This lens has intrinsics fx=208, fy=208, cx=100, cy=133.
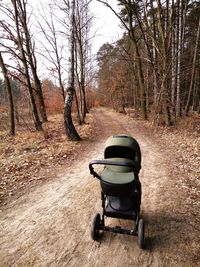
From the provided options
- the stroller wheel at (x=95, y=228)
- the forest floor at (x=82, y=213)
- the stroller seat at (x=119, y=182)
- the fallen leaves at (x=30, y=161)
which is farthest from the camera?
the fallen leaves at (x=30, y=161)

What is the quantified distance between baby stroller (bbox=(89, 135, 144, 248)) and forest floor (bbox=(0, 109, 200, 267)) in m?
0.31

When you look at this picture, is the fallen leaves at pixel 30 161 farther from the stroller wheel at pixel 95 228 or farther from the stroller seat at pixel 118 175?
the stroller seat at pixel 118 175

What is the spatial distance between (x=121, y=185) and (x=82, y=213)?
1705 mm

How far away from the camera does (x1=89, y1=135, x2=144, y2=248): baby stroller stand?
122 inches

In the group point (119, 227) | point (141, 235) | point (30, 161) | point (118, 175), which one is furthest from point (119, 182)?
point (30, 161)

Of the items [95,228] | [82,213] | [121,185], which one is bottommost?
[82,213]

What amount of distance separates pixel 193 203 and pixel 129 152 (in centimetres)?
204

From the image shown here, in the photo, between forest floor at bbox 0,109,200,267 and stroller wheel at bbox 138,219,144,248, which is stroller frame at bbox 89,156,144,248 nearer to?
stroller wheel at bbox 138,219,144,248

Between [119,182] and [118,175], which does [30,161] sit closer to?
[118,175]

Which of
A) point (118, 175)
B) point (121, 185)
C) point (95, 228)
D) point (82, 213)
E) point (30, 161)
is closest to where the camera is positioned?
point (121, 185)

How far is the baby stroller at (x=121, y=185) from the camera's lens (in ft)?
10.2

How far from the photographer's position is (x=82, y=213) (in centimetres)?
432

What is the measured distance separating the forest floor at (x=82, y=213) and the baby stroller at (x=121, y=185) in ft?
1.00

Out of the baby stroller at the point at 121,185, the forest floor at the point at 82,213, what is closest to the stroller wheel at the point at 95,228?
the baby stroller at the point at 121,185
